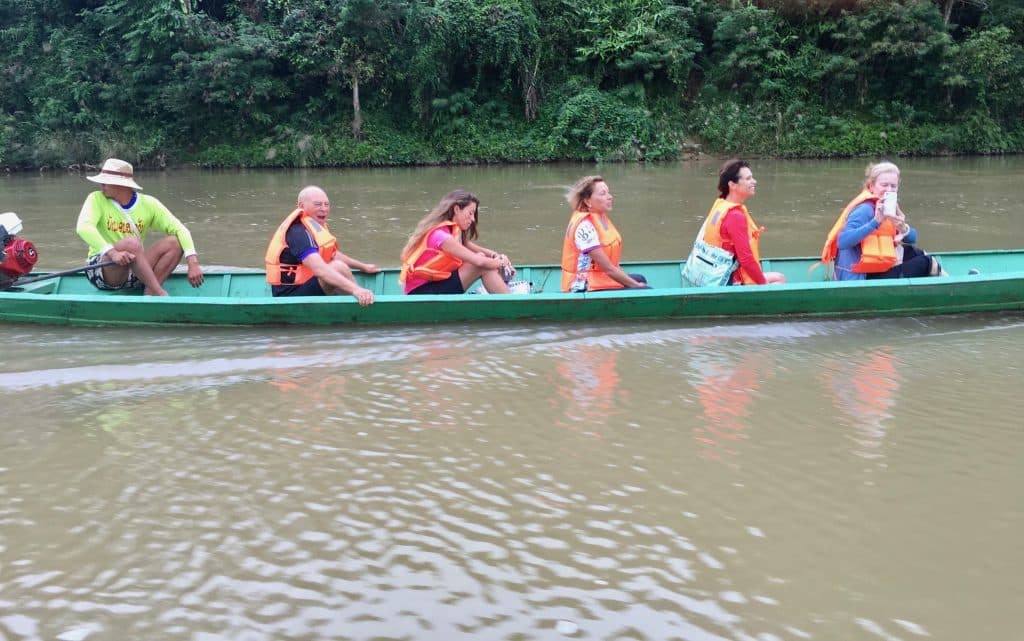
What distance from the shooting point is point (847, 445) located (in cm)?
354

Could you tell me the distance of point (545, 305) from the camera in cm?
535

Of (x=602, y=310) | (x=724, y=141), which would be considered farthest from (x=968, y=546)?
(x=724, y=141)

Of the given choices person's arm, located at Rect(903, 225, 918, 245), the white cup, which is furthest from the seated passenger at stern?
person's arm, located at Rect(903, 225, 918, 245)

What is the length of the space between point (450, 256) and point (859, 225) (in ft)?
8.44

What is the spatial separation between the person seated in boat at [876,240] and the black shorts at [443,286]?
246 cm

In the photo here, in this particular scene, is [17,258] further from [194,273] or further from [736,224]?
[736,224]

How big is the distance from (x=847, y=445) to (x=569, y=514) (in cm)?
131

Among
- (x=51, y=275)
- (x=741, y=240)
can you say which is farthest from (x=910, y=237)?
(x=51, y=275)

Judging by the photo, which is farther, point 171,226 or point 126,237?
point 171,226

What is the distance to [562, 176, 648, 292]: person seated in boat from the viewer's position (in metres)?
5.26

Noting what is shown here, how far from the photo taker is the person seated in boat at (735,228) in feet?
16.8

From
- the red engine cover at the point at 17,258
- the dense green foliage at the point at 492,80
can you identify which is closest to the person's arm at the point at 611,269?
the red engine cover at the point at 17,258

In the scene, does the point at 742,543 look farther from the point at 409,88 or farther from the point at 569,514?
the point at 409,88

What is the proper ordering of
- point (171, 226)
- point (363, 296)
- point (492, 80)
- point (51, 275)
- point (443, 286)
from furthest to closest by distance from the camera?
1. point (492, 80)
2. point (51, 275)
3. point (171, 226)
4. point (443, 286)
5. point (363, 296)
